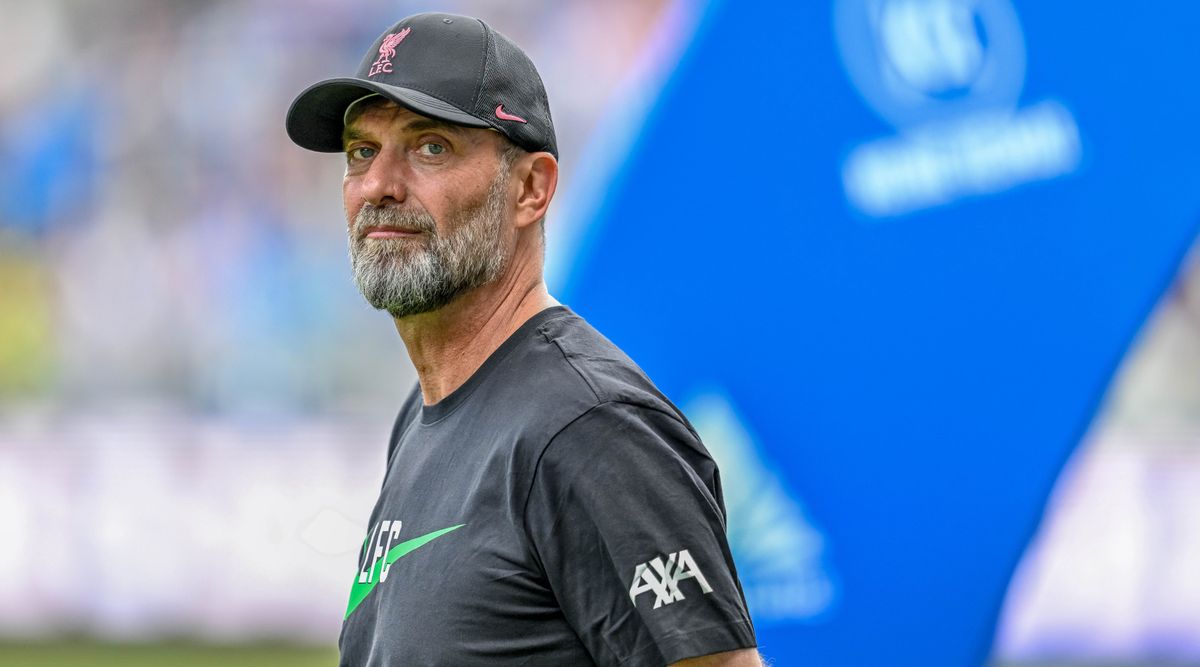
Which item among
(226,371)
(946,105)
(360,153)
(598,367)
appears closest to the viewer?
(598,367)

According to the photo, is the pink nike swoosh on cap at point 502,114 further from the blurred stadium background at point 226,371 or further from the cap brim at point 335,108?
the blurred stadium background at point 226,371

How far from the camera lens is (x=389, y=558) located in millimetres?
1970

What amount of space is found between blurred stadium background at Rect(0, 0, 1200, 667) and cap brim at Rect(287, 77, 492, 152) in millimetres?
4473

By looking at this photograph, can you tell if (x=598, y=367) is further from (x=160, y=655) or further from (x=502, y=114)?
(x=160, y=655)

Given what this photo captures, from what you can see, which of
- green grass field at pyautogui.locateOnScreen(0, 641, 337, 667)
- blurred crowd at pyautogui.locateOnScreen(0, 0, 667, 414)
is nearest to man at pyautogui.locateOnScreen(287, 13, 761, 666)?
green grass field at pyautogui.locateOnScreen(0, 641, 337, 667)

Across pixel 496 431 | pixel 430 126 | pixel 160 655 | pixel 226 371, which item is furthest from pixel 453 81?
pixel 226 371

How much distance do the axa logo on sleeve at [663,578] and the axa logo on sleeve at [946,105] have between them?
1098mm

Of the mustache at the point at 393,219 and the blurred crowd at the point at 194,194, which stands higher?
the blurred crowd at the point at 194,194

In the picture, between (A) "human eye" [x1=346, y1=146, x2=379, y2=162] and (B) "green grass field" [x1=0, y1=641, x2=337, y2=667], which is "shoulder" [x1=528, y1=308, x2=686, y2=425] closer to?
(A) "human eye" [x1=346, y1=146, x2=379, y2=162]

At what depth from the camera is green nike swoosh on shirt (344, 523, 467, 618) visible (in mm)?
1881

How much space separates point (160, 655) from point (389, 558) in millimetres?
5758

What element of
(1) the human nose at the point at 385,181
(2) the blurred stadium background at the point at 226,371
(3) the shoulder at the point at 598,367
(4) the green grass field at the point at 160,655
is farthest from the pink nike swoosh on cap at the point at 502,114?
(4) the green grass field at the point at 160,655

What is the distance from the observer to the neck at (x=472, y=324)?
203 centimetres

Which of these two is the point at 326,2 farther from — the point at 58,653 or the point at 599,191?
the point at 599,191
